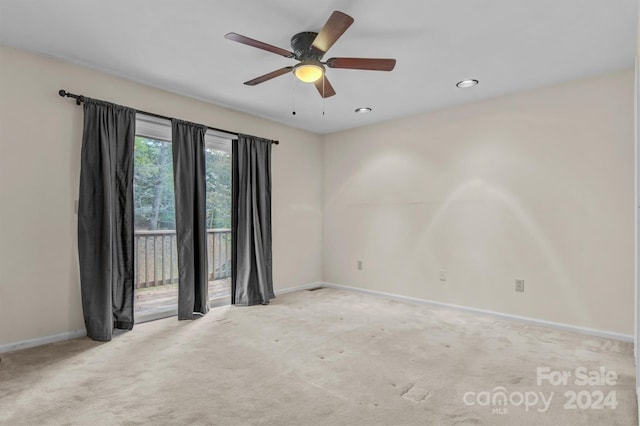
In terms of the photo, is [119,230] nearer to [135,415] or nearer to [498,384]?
[135,415]

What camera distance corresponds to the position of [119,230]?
3258mm

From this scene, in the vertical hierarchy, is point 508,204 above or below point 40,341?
above

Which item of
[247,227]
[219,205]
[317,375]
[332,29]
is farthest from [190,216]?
[332,29]

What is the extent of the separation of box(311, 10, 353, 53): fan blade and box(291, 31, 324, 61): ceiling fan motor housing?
19cm

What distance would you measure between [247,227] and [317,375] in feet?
7.53

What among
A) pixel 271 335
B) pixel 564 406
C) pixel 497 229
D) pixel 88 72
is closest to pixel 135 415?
pixel 271 335

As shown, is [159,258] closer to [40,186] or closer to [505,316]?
[40,186]

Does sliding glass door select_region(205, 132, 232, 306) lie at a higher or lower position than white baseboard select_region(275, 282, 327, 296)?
higher

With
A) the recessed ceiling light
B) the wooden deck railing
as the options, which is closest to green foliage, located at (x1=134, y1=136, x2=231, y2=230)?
the wooden deck railing

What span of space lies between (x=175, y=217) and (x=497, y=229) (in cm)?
350

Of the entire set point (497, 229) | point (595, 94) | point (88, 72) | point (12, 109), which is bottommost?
point (497, 229)

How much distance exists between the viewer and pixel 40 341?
289 cm

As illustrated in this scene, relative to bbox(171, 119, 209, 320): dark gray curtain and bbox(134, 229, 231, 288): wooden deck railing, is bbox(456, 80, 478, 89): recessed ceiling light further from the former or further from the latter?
bbox(134, 229, 231, 288): wooden deck railing

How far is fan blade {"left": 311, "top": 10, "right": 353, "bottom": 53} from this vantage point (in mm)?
1913
